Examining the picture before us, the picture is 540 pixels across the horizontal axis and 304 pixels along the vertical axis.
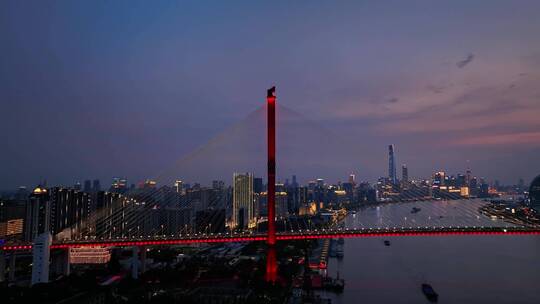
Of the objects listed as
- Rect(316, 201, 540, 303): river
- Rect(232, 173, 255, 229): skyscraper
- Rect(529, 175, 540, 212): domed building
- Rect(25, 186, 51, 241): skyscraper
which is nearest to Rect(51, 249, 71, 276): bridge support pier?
Rect(25, 186, 51, 241): skyscraper

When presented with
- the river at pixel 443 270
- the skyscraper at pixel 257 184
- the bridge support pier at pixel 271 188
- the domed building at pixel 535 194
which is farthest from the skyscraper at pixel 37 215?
the domed building at pixel 535 194

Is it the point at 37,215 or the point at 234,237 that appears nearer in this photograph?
the point at 234,237

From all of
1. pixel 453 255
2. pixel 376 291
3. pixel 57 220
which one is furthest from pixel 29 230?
pixel 453 255

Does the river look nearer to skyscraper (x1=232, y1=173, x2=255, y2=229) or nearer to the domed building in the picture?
skyscraper (x1=232, y1=173, x2=255, y2=229)

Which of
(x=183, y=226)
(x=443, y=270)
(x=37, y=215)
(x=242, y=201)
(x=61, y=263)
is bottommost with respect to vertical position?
(x=443, y=270)

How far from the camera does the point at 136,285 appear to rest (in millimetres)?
8188

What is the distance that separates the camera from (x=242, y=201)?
1964 centimetres

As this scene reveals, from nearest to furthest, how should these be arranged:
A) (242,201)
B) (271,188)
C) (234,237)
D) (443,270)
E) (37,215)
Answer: (271,188) → (234,237) → (443,270) → (37,215) → (242,201)

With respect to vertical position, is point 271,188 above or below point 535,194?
below

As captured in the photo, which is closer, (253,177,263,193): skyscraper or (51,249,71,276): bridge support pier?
(51,249,71,276): bridge support pier

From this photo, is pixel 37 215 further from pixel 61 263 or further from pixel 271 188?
pixel 271 188

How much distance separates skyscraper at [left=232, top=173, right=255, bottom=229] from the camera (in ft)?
60.1

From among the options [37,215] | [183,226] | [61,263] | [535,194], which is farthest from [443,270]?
[535,194]

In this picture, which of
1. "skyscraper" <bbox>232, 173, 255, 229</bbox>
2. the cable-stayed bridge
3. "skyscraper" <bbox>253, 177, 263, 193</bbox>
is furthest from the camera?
"skyscraper" <bbox>253, 177, 263, 193</bbox>
